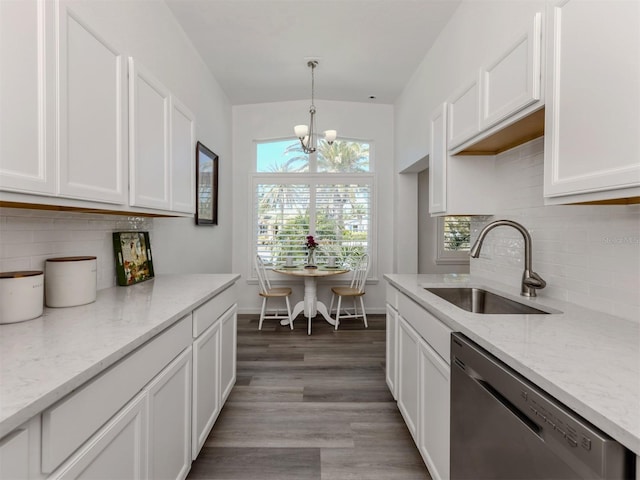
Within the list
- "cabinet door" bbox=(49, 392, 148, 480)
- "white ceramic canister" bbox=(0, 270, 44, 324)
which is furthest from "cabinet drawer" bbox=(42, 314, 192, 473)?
"white ceramic canister" bbox=(0, 270, 44, 324)

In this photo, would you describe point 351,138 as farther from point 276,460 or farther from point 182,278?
point 276,460

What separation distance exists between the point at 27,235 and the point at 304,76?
10.9 feet

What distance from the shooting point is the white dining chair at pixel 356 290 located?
430cm

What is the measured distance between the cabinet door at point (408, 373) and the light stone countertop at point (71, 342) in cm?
116

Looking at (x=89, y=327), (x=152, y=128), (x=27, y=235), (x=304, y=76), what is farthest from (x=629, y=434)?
(x=304, y=76)

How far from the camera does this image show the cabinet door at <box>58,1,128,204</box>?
3.85ft

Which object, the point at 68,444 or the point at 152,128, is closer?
the point at 68,444

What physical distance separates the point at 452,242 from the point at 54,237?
4.98 metres

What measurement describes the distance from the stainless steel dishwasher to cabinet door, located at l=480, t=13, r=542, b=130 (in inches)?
40.7

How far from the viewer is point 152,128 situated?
1800 millimetres

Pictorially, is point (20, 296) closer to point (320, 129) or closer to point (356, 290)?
point (356, 290)

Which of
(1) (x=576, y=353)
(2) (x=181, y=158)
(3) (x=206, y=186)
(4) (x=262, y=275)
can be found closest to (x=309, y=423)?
(1) (x=576, y=353)

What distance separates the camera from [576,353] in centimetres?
93

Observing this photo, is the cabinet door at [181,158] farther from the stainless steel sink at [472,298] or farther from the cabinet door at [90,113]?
the stainless steel sink at [472,298]
